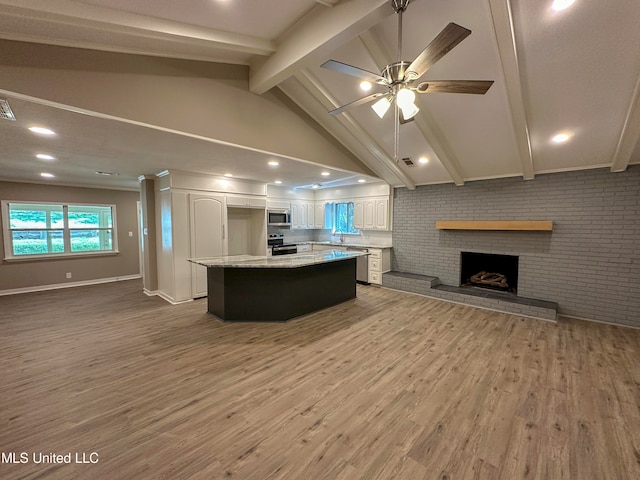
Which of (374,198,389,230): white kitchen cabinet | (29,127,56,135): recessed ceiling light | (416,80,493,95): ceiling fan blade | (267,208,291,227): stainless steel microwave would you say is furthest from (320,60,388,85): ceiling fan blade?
(267,208,291,227): stainless steel microwave

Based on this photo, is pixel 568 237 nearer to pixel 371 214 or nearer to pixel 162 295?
pixel 371 214

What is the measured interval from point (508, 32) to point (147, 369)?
4704mm

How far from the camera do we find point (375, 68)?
10.3 ft

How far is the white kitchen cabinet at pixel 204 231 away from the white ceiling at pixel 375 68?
801mm

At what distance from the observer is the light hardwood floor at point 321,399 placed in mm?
1684

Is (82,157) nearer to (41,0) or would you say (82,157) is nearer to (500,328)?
(41,0)

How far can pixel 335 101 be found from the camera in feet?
12.4

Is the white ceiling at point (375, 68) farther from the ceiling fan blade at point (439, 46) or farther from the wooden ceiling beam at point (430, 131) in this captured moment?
the ceiling fan blade at point (439, 46)

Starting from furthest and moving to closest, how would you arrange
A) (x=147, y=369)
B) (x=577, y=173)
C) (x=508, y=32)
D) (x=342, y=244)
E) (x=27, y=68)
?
(x=342, y=244), (x=577, y=173), (x=147, y=369), (x=508, y=32), (x=27, y=68)

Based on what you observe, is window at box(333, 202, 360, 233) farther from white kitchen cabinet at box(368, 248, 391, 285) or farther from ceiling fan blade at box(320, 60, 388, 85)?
ceiling fan blade at box(320, 60, 388, 85)

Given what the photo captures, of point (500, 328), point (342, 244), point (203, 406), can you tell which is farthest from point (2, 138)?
point (500, 328)

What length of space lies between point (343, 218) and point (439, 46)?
609 cm

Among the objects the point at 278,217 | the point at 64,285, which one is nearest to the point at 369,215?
the point at 278,217

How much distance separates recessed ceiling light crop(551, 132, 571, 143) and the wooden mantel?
4.32ft
